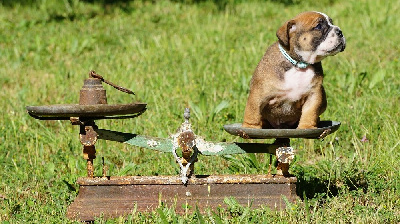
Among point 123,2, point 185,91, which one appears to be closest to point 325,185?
point 185,91

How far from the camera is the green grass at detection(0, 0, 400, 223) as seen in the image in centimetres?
425

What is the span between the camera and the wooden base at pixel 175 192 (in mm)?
3885

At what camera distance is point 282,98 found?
11.9 ft

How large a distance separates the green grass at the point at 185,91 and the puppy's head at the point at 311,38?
0.90 metres

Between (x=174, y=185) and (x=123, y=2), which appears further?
(x=123, y=2)

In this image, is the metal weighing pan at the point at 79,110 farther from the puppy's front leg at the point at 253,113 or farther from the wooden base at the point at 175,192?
the puppy's front leg at the point at 253,113

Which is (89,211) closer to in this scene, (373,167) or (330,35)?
(330,35)

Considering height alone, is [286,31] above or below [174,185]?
above

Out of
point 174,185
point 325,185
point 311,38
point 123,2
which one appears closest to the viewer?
point 311,38

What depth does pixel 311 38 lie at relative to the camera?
354 cm

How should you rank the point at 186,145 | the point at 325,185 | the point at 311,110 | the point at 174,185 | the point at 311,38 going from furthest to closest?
the point at 325,185, the point at 174,185, the point at 186,145, the point at 311,110, the point at 311,38

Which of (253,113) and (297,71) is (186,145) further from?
(297,71)

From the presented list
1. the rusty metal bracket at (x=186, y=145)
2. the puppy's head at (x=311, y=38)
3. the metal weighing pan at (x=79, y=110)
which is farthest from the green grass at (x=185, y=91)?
the puppy's head at (x=311, y=38)

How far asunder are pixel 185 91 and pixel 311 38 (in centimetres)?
316
